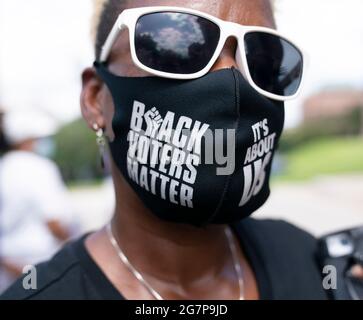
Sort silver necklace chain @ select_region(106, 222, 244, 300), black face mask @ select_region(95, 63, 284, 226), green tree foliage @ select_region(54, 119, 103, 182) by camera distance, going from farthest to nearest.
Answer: green tree foliage @ select_region(54, 119, 103, 182)
silver necklace chain @ select_region(106, 222, 244, 300)
black face mask @ select_region(95, 63, 284, 226)

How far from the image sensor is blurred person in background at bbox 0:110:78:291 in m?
2.74

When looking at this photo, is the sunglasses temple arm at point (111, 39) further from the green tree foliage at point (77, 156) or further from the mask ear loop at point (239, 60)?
the green tree foliage at point (77, 156)

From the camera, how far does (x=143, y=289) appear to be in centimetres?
138

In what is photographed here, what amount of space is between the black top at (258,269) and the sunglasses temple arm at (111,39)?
1.65ft

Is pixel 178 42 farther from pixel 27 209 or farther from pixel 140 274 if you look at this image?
pixel 27 209

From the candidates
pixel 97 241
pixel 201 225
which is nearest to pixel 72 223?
pixel 97 241

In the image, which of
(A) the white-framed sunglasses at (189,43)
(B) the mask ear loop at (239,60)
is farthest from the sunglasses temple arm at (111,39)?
Result: (B) the mask ear loop at (239,60)

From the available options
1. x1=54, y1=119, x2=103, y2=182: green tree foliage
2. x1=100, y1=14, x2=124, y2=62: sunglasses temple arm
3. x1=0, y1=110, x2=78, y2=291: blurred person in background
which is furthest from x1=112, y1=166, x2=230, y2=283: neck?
x1=54, y1=119, x2=103, y2=182: green tree foliage

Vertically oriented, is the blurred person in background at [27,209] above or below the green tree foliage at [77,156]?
above

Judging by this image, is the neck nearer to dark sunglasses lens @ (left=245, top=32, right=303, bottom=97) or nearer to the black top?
the black top

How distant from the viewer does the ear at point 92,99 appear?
1.43m

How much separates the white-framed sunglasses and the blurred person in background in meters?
1.69

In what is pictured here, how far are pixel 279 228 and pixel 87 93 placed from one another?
707mm
